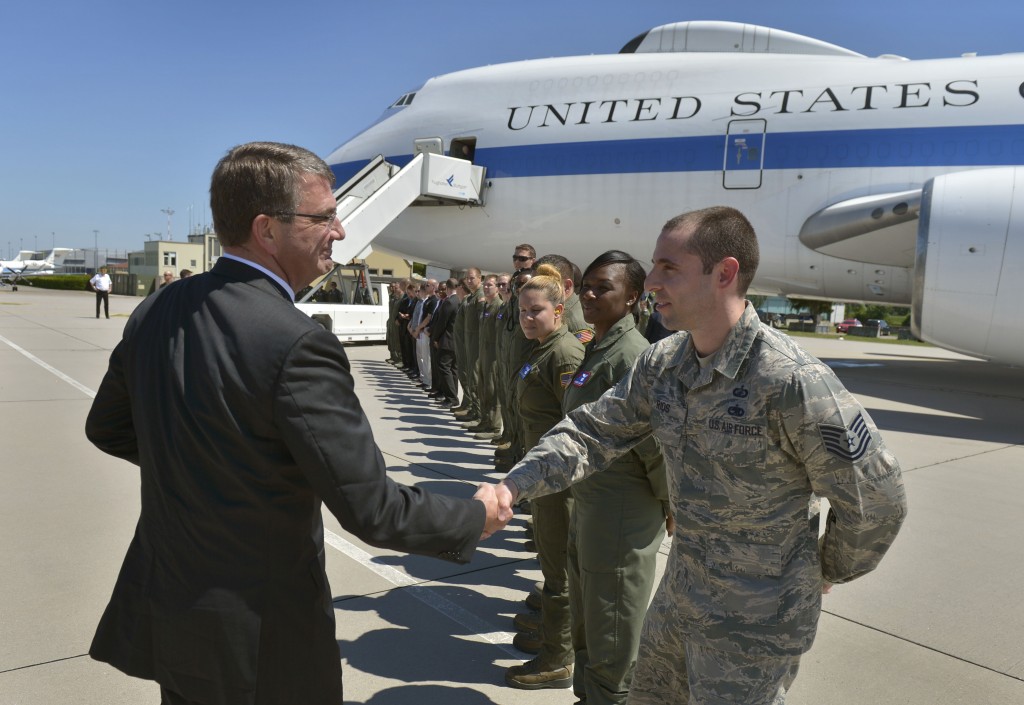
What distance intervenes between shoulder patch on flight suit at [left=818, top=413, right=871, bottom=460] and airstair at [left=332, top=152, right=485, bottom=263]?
12576mm

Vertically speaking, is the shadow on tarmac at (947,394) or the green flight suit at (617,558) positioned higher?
the green flight suit at (617,558)

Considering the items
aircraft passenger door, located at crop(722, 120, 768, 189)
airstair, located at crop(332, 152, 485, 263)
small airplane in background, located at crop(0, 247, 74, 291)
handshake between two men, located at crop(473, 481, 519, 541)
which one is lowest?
small airplane in background, located at crop(0, 247, 74, 291)

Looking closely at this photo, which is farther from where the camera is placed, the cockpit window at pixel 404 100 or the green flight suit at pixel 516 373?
the cockpit window at pixel 404 100

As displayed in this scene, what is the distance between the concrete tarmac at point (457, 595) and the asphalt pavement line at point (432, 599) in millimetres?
11

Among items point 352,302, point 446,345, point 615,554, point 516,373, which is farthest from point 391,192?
point 615,554

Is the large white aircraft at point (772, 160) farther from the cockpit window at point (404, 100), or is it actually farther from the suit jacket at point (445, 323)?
the suit jacket at point (445, 323)

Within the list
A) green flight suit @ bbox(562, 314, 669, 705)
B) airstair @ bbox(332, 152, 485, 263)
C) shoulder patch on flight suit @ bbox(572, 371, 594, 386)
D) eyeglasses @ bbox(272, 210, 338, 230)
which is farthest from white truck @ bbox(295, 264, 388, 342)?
eyeglasses @ bbox(272, 210, 338, 230)

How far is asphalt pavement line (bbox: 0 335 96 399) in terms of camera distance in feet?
32.8

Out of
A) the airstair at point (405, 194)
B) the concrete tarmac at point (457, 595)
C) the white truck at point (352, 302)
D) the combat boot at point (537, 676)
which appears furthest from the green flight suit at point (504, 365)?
the white truck at point (352, 302)

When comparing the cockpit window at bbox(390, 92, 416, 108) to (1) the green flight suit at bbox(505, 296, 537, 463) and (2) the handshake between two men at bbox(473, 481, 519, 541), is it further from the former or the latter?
(2) the handshake between two men at bbox(473, 481, 519, 541)

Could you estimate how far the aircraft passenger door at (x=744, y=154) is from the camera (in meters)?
11.8

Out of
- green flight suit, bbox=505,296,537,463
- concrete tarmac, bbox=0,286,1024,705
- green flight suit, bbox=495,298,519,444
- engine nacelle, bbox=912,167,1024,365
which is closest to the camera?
concrete tarmac, bbox=0,286,1024,705

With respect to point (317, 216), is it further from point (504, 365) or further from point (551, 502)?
point (504, 365)

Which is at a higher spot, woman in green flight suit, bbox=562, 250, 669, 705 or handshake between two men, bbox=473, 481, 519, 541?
handshake between two men, bbox=473, 481, 519, 541
